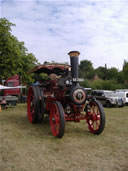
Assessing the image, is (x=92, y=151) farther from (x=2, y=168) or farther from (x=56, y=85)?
(x=56, y=85)

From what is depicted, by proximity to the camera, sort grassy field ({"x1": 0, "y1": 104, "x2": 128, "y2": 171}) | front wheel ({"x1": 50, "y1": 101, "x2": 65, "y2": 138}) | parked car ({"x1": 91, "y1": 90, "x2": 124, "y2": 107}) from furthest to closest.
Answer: parked car ({"x1": 91, "y1": 90, "x2": 124, "y2": 107})
front wheel ({"x1": 50, "y1": 101, "x2": 65, "y2": 138})
grassy field ({"x1": 0, "y1": 104, "x2": 128, "y2": 171})

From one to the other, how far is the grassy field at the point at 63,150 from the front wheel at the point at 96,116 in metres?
0.19

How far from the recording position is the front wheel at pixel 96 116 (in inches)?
179

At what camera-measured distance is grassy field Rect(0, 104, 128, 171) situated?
9.70 feet

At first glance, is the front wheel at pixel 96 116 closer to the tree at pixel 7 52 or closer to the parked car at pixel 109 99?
the parked car at pixel 109 99

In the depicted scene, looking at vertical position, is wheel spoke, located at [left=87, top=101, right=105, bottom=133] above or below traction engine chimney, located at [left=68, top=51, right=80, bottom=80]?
below

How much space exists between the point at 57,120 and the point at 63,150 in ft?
3.01

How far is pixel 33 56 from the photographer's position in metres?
16.3

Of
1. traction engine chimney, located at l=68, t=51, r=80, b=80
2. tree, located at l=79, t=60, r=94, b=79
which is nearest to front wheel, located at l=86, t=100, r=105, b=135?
traction engine chimney, located at l=68, t=51, r=80, b=80

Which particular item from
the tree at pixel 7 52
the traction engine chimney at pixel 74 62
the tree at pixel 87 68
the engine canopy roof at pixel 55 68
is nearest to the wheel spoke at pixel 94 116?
the traction engine chimney at pixel 74 62

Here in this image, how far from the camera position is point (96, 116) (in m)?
4.83

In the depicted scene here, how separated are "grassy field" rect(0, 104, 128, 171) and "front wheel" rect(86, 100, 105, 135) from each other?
192 millimetres

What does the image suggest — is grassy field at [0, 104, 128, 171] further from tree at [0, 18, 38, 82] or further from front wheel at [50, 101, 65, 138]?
tree at [0, 18, 38, 82]

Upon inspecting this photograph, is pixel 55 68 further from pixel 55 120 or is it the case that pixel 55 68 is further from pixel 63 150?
pixel 63 150
